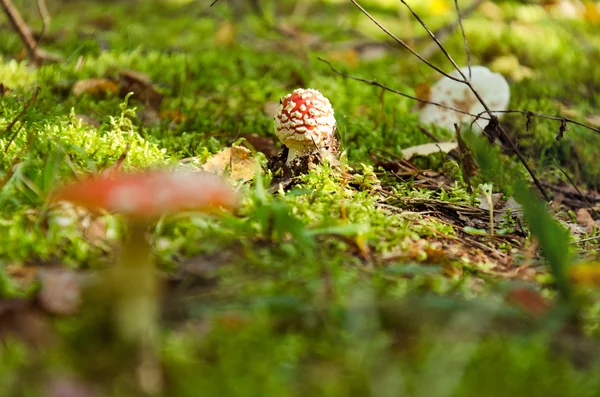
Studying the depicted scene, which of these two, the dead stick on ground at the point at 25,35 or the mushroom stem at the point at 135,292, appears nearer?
the mushroom stem at the point at 135,292

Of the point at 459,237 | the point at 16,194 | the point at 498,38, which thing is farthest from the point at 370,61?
the point at 16,194

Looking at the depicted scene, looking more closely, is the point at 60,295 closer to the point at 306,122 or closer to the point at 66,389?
the point at 66,389

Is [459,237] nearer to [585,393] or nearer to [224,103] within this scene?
[585,393]

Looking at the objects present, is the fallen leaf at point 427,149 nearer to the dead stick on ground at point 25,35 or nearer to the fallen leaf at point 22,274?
the fallen leaf at point 22,274

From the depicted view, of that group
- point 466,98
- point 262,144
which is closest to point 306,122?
point 262,144

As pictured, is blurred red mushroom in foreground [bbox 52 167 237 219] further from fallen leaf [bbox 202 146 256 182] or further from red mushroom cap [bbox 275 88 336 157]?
red mushroom cap [bbox 275 88 336 157]

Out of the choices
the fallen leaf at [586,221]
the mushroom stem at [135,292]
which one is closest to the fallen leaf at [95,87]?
the mushroom stem at [135,292]

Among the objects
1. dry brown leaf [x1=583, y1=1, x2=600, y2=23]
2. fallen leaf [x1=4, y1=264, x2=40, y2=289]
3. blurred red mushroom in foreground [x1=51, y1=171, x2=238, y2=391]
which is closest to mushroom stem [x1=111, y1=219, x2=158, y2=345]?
blurred red mushroom in foreground [x1=51, y1=171, x2=238, y2=391]
